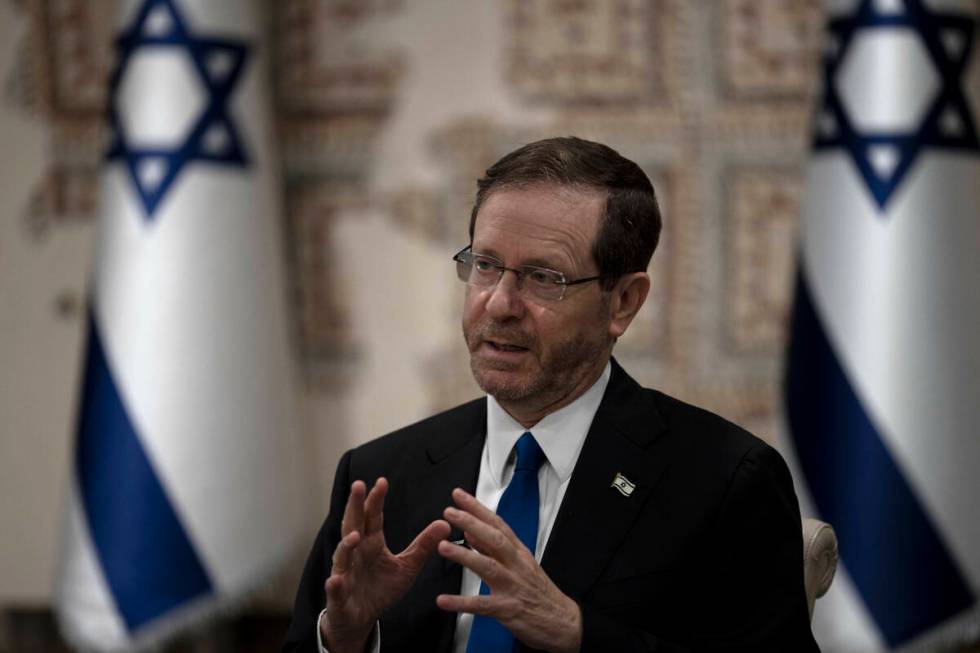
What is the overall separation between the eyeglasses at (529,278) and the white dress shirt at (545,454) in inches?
7.2

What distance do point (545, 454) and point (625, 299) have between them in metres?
0.26

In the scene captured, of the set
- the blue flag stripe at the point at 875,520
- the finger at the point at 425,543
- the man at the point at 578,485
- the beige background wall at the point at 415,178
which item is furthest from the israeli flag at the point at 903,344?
the finger at the point at 425,543

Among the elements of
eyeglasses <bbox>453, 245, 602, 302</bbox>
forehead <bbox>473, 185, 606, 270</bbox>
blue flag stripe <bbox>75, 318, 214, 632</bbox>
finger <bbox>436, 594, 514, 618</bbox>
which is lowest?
blue flag stripe <bbox>75, 318, 214, 632</bbox>

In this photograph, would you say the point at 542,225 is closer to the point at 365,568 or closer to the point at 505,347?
the point at 505,347

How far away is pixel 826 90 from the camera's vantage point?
3.31 m

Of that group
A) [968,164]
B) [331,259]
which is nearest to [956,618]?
[968,164]

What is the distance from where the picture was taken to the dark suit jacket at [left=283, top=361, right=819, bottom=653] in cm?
170

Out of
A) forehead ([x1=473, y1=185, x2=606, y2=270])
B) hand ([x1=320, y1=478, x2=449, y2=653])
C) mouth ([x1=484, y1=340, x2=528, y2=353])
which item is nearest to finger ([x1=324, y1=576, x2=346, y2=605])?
hand ([x1=320, y1=478, x2=449, y2=653])

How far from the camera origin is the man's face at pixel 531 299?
5.72 feet

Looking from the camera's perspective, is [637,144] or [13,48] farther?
[13,48]

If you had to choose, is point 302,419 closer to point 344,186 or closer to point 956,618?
point 344,186

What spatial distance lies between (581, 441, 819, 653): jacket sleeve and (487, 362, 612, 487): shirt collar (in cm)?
23

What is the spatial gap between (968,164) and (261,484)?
2158 millimetres

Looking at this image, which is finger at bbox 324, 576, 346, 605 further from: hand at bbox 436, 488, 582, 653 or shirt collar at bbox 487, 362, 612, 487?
shirt collar at bbox 487, 362, 612, 487
